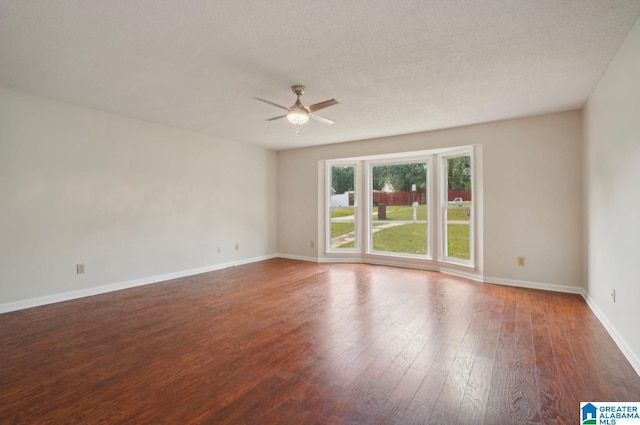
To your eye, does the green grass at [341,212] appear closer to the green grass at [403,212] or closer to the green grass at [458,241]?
the green grass at [403,212]

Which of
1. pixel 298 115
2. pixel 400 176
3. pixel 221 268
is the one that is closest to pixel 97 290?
pixel 221 268

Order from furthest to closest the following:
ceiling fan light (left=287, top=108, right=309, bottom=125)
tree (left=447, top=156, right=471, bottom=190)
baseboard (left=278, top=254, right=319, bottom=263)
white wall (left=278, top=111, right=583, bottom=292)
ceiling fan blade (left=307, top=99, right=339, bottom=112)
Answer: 1. baseboard (left=278, top=254, right=319, bottom=263)
2. tree (left=447, top=156, right=471, bottom=190)
3. white wall (left=278, top=111, right=583, bottom=292)
4. ceiling fan light (left=287, top=108, right=309, bottom=125)
5. ceiling fan blade (left=307, top=99, right=339, bottom=112)

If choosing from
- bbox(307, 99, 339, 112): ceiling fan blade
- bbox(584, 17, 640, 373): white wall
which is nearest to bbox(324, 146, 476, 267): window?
bbox(584, 17, 640, 373): white wall

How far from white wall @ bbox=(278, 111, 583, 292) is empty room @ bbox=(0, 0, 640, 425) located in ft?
0.09

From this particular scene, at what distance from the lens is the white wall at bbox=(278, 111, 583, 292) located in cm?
→ 407

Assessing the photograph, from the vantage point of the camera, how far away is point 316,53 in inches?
101

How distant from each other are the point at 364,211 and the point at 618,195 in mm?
4030

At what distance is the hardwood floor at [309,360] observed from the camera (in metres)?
1.79

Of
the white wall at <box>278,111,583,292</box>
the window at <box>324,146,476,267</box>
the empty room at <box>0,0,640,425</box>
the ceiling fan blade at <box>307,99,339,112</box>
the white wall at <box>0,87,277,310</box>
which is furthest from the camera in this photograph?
the window at <box>324,146,476,267</box>

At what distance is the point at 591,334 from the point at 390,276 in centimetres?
264

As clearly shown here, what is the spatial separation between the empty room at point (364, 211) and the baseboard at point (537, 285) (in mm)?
25

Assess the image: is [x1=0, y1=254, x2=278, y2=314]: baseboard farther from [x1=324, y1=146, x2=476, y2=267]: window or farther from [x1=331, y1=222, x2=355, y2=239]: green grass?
[x1=324, y1=146, x2=476, y2=267]: window

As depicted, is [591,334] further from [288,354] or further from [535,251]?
[288,354]

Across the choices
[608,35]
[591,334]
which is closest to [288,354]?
[591,334]
